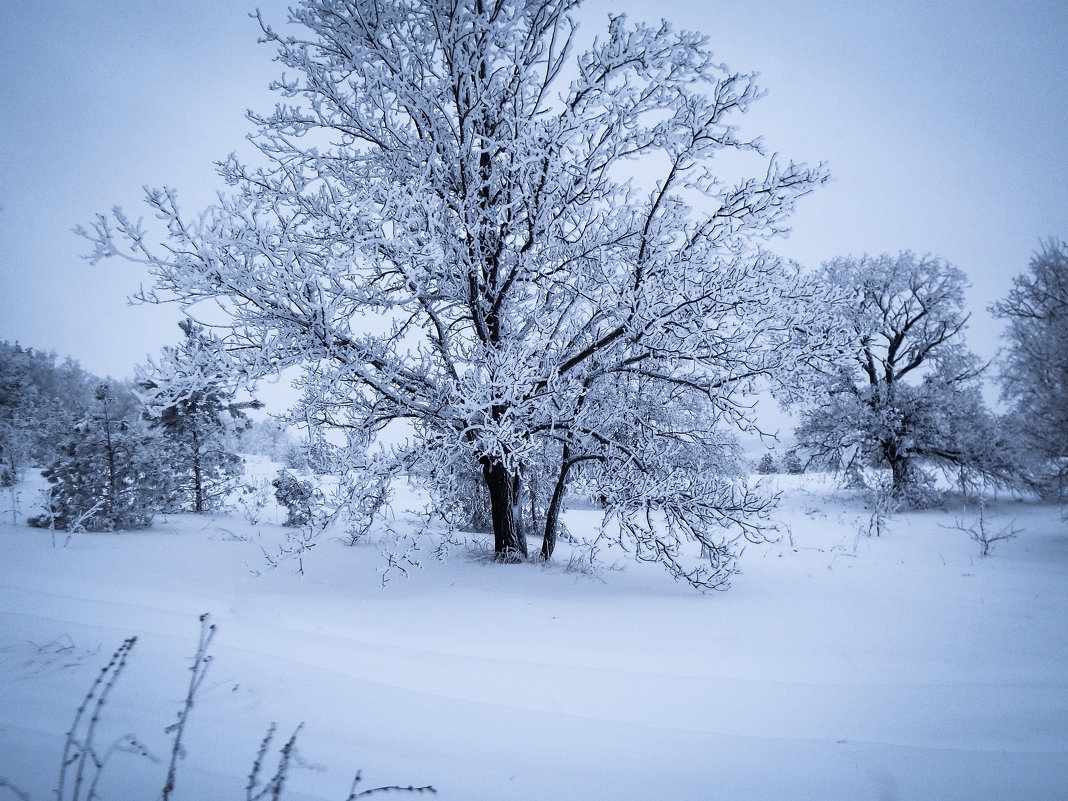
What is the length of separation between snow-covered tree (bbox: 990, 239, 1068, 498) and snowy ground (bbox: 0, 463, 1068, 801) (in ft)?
13.0

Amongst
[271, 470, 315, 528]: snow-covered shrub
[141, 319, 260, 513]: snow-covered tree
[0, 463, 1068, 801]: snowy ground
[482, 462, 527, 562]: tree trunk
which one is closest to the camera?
[0, 463, 1068, 801]: snowy ground

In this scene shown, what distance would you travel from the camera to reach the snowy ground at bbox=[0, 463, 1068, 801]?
68.7 inches

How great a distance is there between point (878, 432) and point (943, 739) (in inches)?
533

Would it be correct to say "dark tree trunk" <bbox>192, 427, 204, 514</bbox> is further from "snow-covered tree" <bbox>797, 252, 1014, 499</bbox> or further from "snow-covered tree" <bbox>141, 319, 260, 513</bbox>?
"snow-covered tree" <bbox>797, 252, 1014, 499</bbox>

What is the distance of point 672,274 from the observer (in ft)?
13.7

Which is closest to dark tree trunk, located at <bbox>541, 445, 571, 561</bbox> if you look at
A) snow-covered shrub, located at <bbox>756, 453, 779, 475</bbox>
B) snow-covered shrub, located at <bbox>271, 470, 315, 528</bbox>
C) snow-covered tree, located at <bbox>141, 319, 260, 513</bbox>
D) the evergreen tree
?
snow-covered shrub, located at <bbox>271, 470, 315, 528</bbox>

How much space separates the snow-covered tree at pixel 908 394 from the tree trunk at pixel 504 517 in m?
10.6

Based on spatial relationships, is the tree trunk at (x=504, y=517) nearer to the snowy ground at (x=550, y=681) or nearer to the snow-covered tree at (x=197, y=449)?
the snowy ground at (x=550, y=681)

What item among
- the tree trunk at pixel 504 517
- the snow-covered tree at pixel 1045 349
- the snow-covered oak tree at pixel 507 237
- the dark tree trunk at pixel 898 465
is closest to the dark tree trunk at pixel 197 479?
the snow-covered oak tree at pixel 507 237

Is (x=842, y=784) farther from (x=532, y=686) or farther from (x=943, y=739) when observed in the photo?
(x=532, y=686)

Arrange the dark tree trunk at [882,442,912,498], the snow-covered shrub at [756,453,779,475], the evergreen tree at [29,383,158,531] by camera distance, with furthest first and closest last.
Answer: the snow-covered shrub at [756,453,779,475] → the dark tree trunk at [882,442,912,498] → the evergreen tree at [29,383,158,531]

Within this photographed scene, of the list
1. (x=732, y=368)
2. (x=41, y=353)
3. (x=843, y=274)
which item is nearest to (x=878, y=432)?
(x=843, y=274)

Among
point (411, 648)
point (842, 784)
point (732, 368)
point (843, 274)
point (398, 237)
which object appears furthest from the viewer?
point (843, 274)

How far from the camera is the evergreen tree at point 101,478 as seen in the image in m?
6.81
